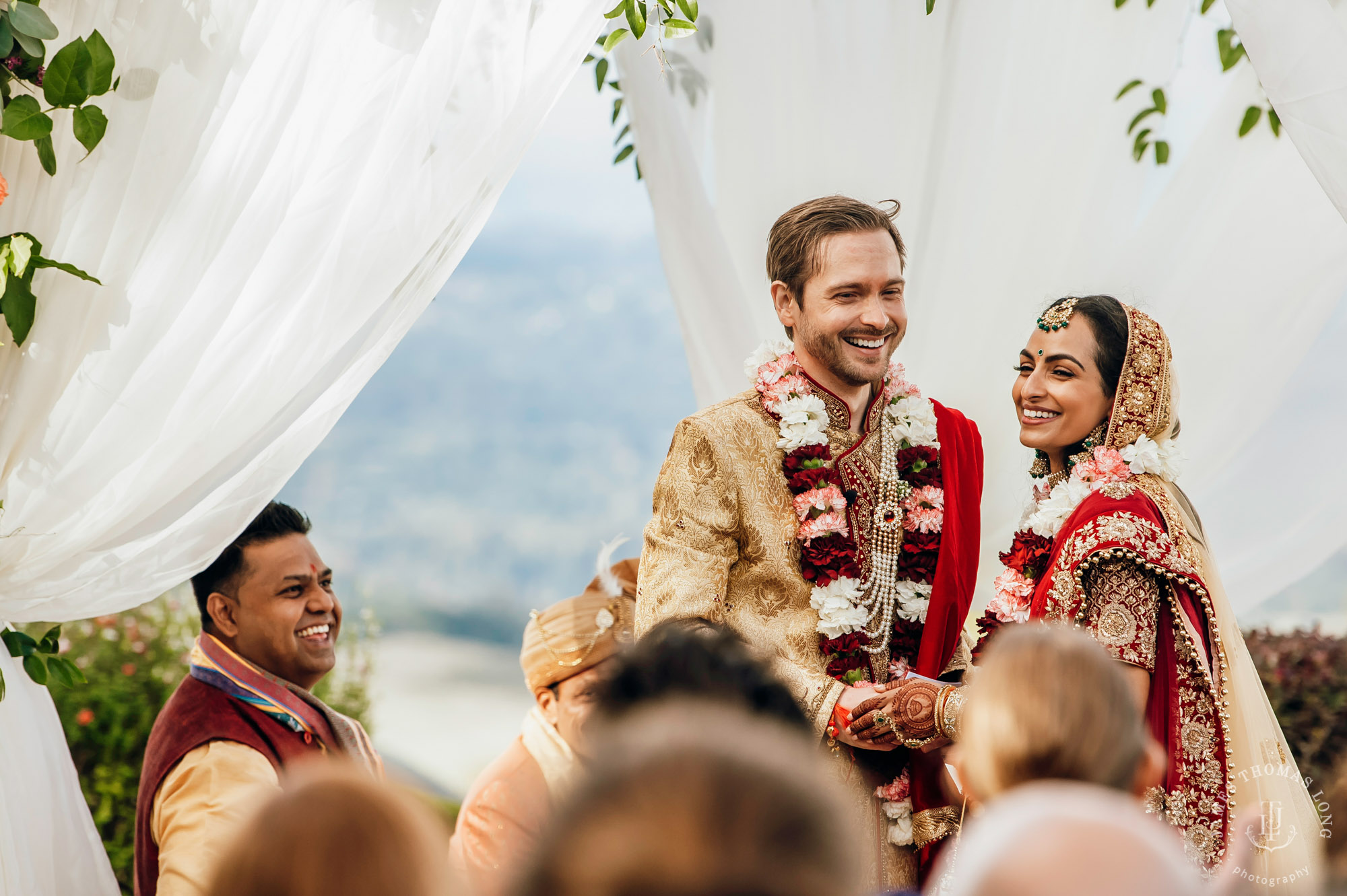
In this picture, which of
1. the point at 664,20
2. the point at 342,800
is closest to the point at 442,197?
the point at 664,20

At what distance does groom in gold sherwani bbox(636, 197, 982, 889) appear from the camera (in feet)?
7.53

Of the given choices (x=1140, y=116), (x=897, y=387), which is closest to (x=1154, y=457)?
(x=897, y=387)

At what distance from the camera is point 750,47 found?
3.25 m

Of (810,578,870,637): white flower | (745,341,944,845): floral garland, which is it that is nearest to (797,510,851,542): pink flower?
(745,341,944,845): floral garland

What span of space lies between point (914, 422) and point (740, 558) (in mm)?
517

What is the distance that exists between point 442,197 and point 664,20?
74 centimetres

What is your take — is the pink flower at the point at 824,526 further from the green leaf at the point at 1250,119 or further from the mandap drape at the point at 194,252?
the green leaf at the point at 1250,119

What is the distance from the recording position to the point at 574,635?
3.06 m

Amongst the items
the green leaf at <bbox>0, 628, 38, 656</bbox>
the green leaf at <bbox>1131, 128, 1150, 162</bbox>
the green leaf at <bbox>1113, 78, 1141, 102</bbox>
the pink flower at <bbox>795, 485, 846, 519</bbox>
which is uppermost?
the green leaf at <bbox>1113, 78, 1141, 102</bbox>

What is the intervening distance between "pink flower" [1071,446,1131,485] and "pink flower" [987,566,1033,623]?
25 centimetres

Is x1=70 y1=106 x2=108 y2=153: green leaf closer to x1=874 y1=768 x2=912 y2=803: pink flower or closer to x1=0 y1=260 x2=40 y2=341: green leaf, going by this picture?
x1=0 y1=260 x2=40 y2=341: green leaf

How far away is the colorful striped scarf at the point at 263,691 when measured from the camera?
2447 millimetres

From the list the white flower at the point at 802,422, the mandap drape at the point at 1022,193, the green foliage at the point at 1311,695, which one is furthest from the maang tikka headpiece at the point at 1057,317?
the green foliage at the point at 1311,695

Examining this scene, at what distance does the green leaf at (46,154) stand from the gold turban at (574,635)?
5.21 ft
